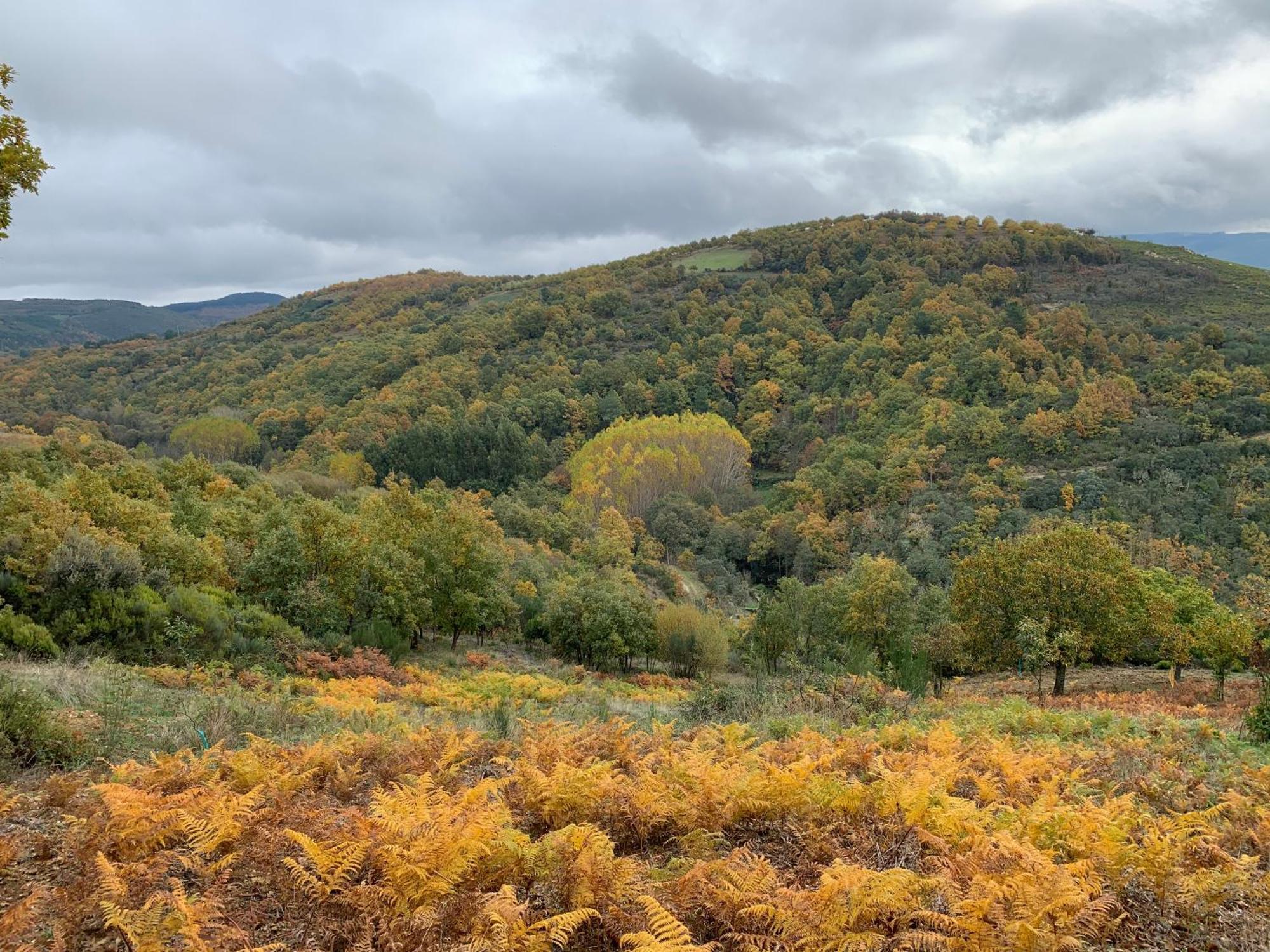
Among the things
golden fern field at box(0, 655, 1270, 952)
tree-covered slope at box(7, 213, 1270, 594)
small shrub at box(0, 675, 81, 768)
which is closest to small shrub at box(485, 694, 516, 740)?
golden fern field at box(0, 655, 1270, 952)

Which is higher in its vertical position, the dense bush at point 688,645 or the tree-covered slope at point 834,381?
the tree-covered slope at point 834,381

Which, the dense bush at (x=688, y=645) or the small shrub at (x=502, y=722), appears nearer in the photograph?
the small shrub at (x=502, y=722)

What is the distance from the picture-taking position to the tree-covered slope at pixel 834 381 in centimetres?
6309

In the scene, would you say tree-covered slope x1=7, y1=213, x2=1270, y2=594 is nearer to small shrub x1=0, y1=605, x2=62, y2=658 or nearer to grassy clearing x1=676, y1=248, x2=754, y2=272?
grassy clearing x1=676, y1=248, x2=754, y2=272

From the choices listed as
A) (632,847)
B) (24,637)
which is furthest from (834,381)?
(632,847)

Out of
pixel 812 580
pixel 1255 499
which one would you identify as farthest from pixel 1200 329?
pixel 812 580

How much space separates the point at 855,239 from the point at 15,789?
147077 mm

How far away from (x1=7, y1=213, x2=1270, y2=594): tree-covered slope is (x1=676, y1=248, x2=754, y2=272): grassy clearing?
89 cm

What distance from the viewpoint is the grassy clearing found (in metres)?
144

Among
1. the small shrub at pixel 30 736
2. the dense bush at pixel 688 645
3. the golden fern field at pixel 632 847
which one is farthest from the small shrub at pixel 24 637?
the dense bush at pixel 688 645

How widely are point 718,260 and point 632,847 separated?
503 ft

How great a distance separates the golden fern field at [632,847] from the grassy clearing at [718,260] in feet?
463

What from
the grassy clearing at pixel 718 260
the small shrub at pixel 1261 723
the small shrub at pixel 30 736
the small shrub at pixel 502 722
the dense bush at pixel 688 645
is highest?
the grassy clearing at pixel 718 260

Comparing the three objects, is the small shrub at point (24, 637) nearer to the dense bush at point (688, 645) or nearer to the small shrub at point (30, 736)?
the small shrub at point (30, 736)
